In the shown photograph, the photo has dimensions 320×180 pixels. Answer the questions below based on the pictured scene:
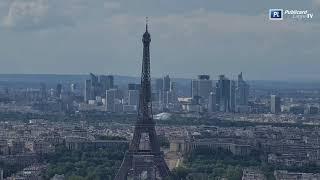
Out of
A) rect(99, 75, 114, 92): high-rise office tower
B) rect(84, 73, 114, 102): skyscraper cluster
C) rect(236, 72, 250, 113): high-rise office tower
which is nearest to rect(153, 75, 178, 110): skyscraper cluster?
rect(99, 75, 114, 92): high-rise office tower

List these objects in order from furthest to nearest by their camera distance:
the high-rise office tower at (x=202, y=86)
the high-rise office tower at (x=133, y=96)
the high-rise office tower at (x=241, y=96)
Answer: the high-rise office tower at (x=202, y=86)
the high-rise office tower at (x=241, y=96)
the high-rise office tower at (x=133, y=96)

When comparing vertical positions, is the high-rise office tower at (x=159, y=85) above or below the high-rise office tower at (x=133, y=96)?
above

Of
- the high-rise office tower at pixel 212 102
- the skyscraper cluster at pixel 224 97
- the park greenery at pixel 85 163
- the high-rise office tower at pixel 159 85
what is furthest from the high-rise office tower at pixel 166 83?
the park greenery at pixel 85 163

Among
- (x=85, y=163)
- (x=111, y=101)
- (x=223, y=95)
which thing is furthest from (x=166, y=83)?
(x=85, y=163)

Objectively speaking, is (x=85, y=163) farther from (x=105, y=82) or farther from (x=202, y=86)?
(x=105, y=82)

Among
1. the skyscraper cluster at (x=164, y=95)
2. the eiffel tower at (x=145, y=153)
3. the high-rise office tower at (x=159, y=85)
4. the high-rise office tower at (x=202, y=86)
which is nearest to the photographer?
the eiffel tower at (x=145, y=153)

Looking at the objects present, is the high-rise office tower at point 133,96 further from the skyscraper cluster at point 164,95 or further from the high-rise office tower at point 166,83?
the high-rise office tower at point 166,83

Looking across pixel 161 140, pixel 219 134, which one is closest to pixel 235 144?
pixel 161 140
